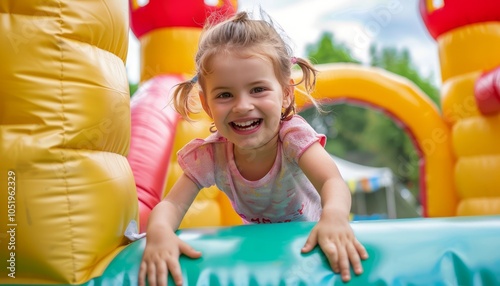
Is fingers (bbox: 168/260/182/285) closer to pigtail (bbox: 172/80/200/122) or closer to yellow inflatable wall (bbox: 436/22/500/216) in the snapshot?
pigtail (bbox: 172/80/200/122)

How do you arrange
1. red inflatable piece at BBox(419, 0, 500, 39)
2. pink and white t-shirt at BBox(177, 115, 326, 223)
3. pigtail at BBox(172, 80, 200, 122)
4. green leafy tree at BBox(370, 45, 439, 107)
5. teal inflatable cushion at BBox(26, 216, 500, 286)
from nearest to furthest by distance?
teal inflatable cushion at BBox(26, 216, 500, 286), pink and white t-shirt at BBox(177, 115, 326, 223), pigtail at BBox(172, 80, 200, 122), red inflatable piece at BBox(419, 0, 500, 39), green leafy tree at BBox(370, 45, 439, 107)

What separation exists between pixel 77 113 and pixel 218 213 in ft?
7.29

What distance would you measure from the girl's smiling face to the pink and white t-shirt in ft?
0.33

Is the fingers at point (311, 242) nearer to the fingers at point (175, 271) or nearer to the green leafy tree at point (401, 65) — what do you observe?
the fingers at point (175, 271)

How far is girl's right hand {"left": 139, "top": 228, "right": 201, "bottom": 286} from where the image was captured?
44.4 inches

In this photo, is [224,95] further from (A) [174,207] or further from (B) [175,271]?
(B) [175,271]

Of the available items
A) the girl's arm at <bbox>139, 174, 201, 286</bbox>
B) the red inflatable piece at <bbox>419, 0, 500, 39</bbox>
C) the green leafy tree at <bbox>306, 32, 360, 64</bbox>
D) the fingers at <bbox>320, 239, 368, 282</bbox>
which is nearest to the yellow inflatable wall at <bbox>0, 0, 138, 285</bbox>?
the girl's arm at <bbox>139, 174, 201, 286</bbox>

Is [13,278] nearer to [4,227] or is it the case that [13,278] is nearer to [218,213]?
[4,227]

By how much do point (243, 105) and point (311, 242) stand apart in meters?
0.42

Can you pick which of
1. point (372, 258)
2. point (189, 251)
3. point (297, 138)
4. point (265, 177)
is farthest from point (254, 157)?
point (372, 258)

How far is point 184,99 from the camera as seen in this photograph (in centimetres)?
173

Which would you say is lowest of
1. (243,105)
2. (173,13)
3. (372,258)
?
(372,258)

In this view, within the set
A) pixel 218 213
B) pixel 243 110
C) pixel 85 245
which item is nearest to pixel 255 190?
pixel 243 110

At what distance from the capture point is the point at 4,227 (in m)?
1.13
